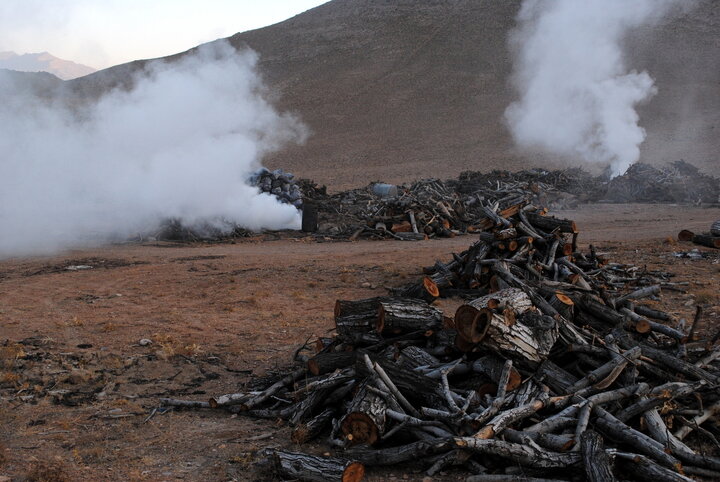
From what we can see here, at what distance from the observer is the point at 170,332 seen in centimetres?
803

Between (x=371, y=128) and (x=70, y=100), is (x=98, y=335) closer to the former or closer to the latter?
(x=70, y=100)

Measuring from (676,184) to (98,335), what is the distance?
73.7ft

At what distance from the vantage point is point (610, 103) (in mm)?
35312

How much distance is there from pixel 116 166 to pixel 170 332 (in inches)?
394

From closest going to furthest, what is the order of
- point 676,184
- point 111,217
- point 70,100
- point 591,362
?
1. point 591,362
2. point 111,217
3. point 70,100
4. point 676,184

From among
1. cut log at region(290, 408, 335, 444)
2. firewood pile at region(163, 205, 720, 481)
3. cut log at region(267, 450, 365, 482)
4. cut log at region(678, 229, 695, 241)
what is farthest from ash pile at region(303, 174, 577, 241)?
cut log at region(267, 450, 365, 482)

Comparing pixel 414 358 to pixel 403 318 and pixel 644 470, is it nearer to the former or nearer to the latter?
pixel 403 318

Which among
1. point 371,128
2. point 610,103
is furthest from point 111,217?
point 371,128


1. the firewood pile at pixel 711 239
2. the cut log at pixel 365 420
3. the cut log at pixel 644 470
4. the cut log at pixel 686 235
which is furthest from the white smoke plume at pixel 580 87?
the cut log at pixel 365 420

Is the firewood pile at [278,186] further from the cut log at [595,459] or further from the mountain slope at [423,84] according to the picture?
the cut log at [595,459]

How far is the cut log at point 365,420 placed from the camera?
179 inches

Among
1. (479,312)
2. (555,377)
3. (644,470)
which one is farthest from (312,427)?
(644,470)

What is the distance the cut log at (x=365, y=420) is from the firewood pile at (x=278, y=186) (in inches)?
584

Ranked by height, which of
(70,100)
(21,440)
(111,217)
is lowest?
(21,440)
